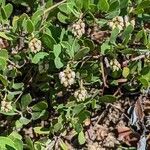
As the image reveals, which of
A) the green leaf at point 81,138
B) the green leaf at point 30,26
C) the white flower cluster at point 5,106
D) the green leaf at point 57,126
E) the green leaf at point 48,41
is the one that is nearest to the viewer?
the green leaf at point 30,26

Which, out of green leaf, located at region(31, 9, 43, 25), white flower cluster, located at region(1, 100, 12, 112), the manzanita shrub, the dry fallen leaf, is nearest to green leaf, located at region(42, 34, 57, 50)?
the manzanita shrub

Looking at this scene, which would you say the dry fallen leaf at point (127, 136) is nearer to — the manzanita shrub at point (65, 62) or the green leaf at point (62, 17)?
the manzanita shrub at point (65, 62)

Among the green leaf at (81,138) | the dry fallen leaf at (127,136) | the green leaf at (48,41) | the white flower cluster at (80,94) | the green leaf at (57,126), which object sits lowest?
the dry fallen leaf at (127,136)

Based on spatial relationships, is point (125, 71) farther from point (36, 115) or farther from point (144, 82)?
A: point (36, 115)

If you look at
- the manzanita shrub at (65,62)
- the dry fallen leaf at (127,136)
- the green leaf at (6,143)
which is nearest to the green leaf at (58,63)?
the manzanita shrub at (65,62)

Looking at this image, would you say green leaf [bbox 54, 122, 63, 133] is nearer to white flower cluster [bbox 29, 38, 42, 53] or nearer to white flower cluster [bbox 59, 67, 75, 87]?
white flower cluster [bbox 59, 67, 75, 87]

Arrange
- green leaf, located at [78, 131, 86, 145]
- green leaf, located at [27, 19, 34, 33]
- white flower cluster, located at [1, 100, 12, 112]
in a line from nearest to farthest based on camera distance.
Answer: green leaf, located at [27, 19, 34, 33], white flower cluster, located at [1, 100, 12, 112], green leaf, located at [78, 131, 86, 145]

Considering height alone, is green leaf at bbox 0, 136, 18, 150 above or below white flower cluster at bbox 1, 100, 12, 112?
below

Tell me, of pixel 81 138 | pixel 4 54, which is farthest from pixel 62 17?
pixel 81 138
